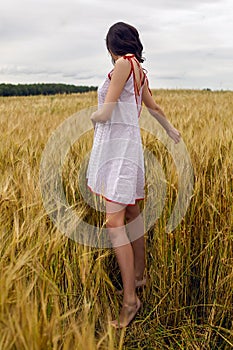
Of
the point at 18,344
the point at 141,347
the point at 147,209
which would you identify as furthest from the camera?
the point at 147,209

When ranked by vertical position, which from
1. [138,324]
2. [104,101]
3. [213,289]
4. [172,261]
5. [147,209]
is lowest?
[138,324]

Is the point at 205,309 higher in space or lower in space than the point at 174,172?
lower

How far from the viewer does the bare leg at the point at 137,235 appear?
174 centimetres

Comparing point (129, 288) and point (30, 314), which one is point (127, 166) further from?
point (30, 314)

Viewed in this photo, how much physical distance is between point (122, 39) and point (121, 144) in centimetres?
39

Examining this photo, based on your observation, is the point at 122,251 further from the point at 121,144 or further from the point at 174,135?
the point at 174,135

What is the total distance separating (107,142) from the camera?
1.62 meters

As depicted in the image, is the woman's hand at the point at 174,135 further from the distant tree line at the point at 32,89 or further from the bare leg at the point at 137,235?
the distant tree line at the point at 32,89

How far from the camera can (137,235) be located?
5.83ft

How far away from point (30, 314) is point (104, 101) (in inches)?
40.4

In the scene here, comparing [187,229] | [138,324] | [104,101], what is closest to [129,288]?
[138,324]

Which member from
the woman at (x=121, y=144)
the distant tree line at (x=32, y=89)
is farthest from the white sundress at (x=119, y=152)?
the distant tree line at (x=32, y=89)

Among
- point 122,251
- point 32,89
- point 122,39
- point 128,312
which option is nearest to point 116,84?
point 122,39

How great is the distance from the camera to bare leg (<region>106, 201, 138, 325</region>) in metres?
1.57
